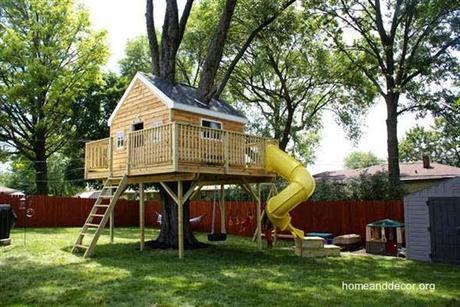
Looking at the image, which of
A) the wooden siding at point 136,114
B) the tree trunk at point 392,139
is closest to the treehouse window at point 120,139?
the wooden siding at point 136,114

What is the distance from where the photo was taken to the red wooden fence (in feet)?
55.0

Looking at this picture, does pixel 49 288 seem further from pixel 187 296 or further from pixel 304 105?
pixel 304 105

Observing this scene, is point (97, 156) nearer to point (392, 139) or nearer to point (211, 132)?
point (211, 132)

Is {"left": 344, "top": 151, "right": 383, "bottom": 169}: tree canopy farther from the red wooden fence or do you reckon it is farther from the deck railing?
the deck railing

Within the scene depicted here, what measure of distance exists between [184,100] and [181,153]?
9.24 feet

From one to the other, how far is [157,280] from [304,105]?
932 inches

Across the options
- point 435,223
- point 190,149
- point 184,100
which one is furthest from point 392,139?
point 190,149

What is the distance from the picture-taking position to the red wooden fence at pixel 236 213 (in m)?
16.8

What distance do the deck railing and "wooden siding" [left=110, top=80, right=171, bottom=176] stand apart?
0.92 meters

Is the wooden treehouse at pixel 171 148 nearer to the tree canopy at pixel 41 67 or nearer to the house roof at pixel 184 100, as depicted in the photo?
the house roof at pixel 184 100

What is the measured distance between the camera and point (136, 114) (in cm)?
1434

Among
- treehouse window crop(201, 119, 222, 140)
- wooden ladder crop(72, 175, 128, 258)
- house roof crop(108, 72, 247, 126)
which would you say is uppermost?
house roof crop(108, 72, 247, 126)

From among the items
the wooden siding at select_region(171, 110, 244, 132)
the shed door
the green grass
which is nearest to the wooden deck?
the wooden siding at select_region(171, 110, 244, 132)

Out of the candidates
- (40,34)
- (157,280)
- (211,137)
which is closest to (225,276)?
(157,280)
